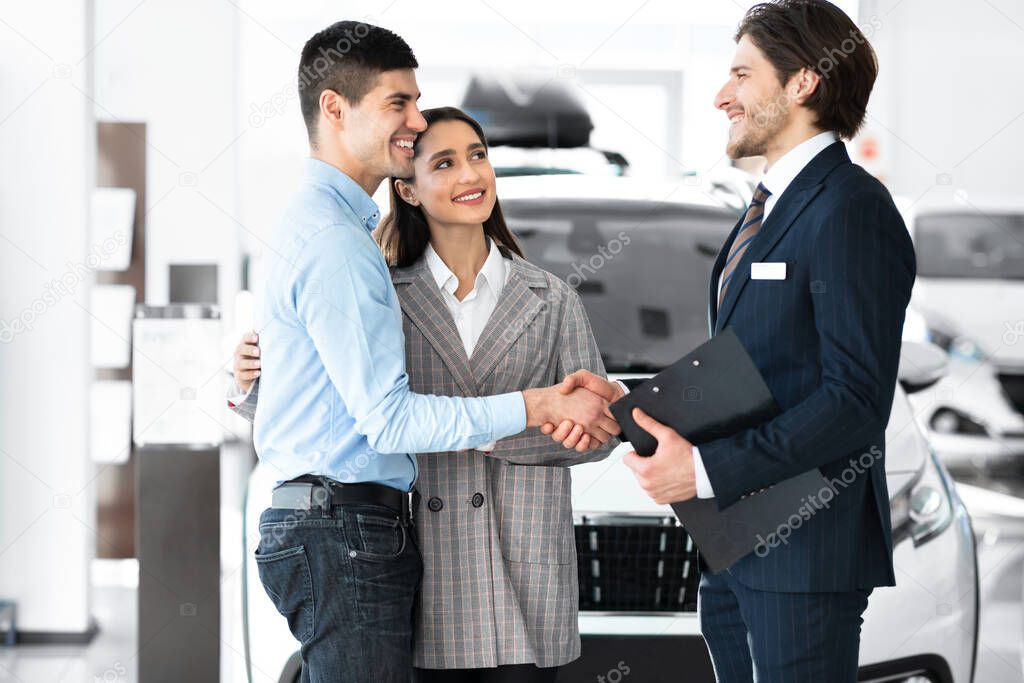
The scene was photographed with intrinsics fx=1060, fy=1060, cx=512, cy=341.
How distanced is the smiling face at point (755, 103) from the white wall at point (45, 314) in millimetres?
2788

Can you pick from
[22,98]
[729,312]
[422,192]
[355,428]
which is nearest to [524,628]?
[355,428]

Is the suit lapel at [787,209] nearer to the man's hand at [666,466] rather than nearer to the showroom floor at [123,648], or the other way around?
the man's hand at [666,466]

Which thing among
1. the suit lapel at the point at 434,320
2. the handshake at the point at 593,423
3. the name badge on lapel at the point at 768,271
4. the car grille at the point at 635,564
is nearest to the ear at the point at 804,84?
the name badge on lapel at the point at 768,271

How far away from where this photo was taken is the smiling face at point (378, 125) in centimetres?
167

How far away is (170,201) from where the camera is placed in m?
6.43

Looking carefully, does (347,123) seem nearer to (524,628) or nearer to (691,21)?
(524,628)

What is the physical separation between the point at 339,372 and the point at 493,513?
16.4 inches

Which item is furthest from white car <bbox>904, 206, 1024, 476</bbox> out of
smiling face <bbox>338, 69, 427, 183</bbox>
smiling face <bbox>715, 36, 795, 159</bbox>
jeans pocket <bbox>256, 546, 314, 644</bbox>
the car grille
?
jeans pocket <bbox>256, 546, 314, 644</bbox>

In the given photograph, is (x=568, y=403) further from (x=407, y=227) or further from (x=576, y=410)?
(x=407, y=227)

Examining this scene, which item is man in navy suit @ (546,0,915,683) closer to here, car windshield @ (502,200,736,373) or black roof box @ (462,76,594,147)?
car windshield @ (502,200,736,373)

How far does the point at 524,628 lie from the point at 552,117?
3.30 metres

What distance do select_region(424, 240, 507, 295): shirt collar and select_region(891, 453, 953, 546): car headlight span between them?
1.01 m

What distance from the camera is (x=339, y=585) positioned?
1527mm

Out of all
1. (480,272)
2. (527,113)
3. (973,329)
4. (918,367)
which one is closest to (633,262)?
(918,367)
